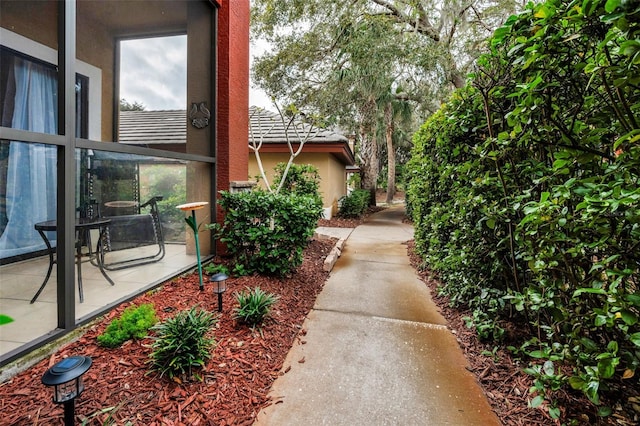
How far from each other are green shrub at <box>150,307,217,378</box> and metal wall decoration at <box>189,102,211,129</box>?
3.09m

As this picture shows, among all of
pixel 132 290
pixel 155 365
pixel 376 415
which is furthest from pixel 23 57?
pixel 376 415

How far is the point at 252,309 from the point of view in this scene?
281 cm

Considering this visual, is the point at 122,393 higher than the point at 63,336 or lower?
lower

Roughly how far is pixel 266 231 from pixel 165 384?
2.11m

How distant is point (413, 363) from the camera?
8.38ft

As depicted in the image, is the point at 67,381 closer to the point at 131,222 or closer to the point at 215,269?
the point at 131,222

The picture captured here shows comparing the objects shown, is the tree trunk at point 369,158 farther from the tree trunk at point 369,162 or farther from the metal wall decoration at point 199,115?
the metal wall decoration at point 199,115

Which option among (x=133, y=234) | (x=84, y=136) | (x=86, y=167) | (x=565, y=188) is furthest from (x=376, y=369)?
(x=84, y=136)

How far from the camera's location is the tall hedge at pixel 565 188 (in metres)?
1.35

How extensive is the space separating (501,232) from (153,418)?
110 inches

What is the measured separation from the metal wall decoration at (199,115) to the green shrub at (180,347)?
309cm

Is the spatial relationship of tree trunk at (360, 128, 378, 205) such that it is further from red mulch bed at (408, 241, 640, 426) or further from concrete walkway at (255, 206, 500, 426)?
red mulch bed at (408, 241, 640, 426)

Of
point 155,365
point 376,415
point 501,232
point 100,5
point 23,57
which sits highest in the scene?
point 100,5

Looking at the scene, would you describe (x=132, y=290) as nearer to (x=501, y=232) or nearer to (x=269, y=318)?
(x=269, y=318)
